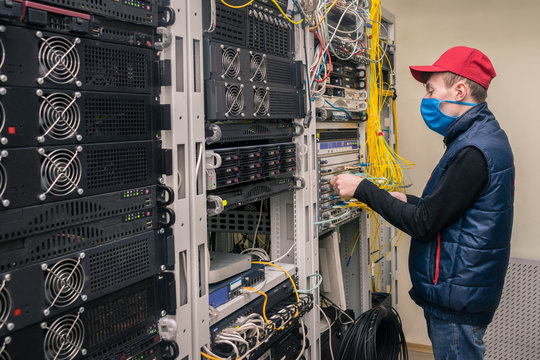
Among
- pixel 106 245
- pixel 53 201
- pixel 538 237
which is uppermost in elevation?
pixel 53 201

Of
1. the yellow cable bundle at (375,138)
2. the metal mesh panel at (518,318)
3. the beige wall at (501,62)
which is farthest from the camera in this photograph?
the beige wall at (501,62)

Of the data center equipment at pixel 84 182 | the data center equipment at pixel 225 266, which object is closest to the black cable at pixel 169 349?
the data center equipment at pixel 84 182

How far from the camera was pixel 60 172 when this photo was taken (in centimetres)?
112

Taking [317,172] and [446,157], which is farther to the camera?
[317,172]

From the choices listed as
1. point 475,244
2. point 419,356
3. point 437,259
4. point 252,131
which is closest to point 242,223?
point 252,131

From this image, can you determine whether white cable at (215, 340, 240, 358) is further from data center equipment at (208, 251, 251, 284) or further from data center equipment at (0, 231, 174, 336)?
data center equipment at (0, 231, 174, 336)

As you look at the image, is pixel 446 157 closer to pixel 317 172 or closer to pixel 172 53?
pixel 317 172

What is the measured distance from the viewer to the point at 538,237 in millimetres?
3537

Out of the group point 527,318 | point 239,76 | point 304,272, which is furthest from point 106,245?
point 527,318

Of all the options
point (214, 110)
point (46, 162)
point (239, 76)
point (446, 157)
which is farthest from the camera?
point (446, 157)

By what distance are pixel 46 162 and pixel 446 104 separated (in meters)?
1.57

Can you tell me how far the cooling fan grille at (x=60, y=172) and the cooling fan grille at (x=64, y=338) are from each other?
0.30 metres

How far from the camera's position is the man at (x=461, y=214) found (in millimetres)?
1817

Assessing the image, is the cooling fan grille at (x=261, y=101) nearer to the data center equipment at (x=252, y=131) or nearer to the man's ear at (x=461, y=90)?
the data center equipment at (x=252, y=131)
